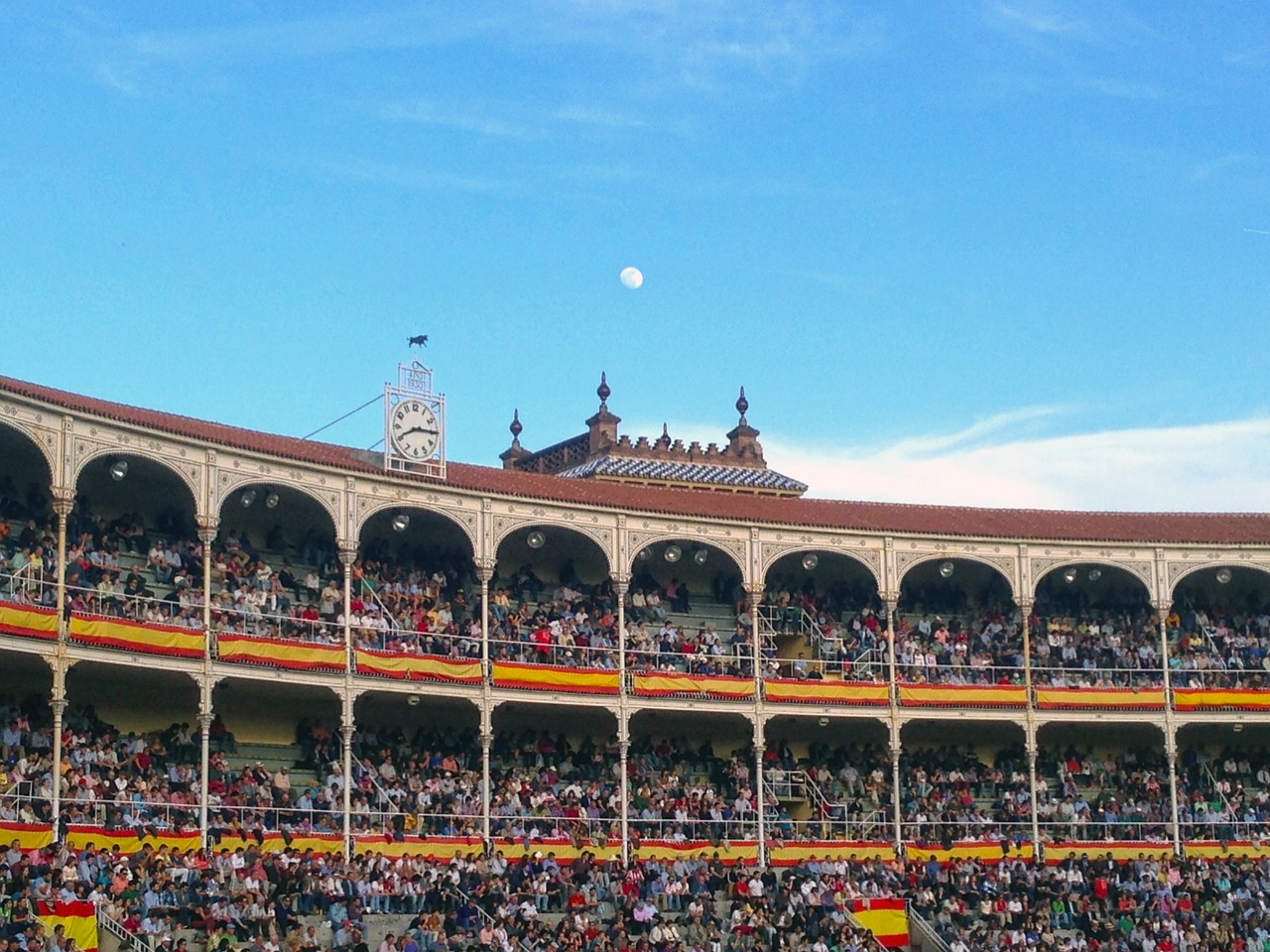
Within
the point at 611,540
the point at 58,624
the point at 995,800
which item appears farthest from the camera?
the point at 995,800

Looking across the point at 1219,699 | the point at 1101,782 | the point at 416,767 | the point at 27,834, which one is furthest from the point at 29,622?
the point at 1219,699

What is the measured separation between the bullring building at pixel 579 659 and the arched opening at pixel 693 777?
0.10 metres

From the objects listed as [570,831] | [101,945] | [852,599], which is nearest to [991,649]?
[852,599]

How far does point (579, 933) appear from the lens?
1665 inches

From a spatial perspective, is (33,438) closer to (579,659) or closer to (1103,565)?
(579,659)

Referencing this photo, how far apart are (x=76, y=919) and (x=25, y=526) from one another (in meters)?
10.3

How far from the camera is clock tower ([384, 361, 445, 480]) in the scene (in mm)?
50219

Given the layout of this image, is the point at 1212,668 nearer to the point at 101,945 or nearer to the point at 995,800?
the point at 995,800

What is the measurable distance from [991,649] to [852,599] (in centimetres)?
367

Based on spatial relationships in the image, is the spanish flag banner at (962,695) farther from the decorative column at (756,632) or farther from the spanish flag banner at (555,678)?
the spanish flag banner at (555,678)

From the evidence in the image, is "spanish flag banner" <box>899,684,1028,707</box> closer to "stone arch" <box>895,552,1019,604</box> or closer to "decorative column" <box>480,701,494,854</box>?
"stone arch" <box>895,552,1019,604</box>

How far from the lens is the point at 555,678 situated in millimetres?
50094

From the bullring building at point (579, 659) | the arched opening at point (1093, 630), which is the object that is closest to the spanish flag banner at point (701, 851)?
the bullring building at point (579, 659)

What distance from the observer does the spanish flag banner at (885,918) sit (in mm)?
47594
